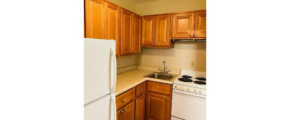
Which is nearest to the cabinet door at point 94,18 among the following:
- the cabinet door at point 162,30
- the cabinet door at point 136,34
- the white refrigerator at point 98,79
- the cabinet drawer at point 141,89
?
the white refrigerator at point 98,79

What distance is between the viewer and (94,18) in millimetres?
1521

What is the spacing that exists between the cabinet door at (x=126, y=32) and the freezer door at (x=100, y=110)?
114 cm

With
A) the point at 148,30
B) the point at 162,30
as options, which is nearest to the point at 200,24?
the point at 162,30

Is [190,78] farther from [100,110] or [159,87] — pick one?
[100,110]

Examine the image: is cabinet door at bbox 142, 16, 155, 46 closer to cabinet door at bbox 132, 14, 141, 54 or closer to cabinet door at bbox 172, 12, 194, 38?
cabinet door at bbox 132, 14, 141, 54

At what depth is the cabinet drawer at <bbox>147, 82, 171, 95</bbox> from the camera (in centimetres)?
209

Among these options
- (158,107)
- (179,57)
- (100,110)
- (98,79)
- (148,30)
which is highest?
(148,30)

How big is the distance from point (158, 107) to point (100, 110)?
140cm

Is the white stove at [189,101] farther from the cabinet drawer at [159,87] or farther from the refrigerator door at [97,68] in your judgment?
the refrigerator door at [97,68]

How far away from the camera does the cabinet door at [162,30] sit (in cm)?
235

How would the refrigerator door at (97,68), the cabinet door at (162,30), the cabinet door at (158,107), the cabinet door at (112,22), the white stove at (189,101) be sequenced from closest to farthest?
the refrigerator door at (97,68) → the cabinet door at (112,22) → the white stove at (189,101) → the cabinet door at (158,107) → the cabinet door at (162,30)

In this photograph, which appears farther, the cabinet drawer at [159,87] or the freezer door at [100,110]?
the cabinet drawer at [159,87]
